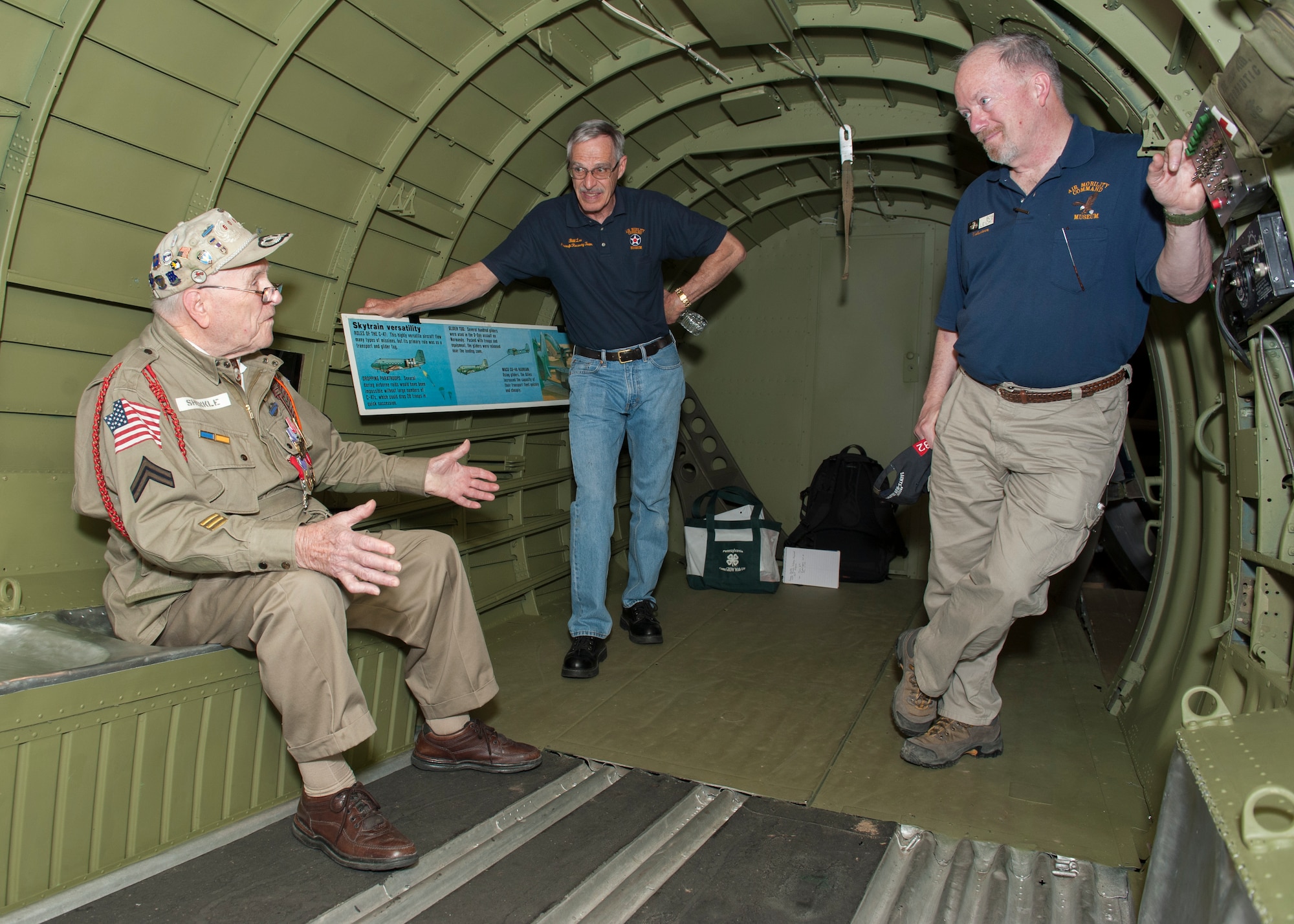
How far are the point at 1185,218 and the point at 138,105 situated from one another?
2995mm

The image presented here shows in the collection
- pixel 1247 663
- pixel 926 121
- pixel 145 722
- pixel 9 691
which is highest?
pixel 926 121

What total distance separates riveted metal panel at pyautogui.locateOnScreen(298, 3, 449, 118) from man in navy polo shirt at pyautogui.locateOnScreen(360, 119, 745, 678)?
744mm

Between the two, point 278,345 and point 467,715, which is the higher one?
point 278,345

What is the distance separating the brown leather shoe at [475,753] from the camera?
287 cm

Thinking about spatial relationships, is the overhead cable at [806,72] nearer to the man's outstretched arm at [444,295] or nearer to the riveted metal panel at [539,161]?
the riveted metal panel at [539,161]

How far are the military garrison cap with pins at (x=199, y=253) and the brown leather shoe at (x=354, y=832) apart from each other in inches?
59.5

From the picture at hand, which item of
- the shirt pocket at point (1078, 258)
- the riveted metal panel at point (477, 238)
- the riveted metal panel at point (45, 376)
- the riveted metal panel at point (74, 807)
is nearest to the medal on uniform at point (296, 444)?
the riveted metal panel at point (45, 376)

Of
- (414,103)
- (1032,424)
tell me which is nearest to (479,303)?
(414,103)

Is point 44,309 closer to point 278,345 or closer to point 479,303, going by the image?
point 278,345

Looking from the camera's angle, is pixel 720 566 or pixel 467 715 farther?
pixel 720 566

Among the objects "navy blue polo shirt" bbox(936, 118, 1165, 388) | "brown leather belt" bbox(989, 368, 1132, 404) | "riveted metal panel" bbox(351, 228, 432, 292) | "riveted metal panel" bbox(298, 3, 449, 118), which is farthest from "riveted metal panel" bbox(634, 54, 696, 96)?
"brown leather belt" bbox(989, 368, 1132, 404)

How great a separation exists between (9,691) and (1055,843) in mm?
2786

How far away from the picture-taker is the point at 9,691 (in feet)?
6.45

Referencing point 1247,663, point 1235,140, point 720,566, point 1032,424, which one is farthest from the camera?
point 720,566
